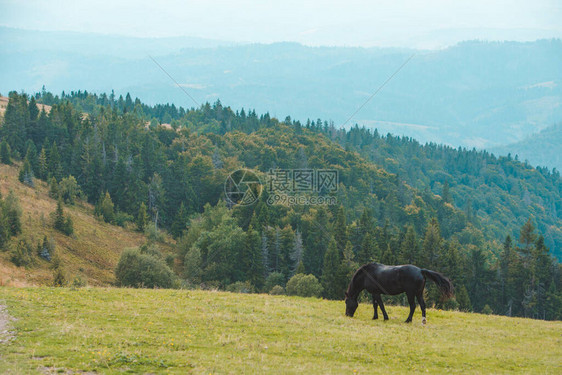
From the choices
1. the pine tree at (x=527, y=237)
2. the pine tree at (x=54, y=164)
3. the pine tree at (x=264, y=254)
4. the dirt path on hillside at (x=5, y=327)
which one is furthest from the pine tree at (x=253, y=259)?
the dirt path on hillside at (x=5, y=327)

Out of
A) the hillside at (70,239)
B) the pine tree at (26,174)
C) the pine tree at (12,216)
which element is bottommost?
the hillside at (70,239)

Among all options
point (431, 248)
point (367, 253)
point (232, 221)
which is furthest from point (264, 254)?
point (431, 248)

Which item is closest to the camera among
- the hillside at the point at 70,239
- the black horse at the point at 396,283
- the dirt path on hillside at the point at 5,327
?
the dirt path on hillside at the point at 5,327

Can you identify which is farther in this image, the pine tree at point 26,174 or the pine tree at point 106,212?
the pine tree at point 106,212

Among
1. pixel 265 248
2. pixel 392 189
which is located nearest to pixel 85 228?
pixel 265 248

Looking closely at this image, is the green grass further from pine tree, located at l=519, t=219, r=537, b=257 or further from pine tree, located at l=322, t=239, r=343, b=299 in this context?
pine tree, located at l=519, t=219, r=537, b=257

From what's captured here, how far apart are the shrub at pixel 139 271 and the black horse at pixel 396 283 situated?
42.6 metres

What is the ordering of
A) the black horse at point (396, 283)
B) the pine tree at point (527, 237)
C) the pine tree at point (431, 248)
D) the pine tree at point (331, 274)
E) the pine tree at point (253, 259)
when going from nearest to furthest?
the black horse at point (396, 283)
the pine tree at point (331, 274)
the pine tree at point (431, 248)
the pine tree at point (527, 237)
the pine tree at point (253, 259)

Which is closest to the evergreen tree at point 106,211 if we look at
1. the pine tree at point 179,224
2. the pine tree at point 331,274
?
the pine tree at point 179,224

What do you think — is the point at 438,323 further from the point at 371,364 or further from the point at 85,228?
the point at 85,228

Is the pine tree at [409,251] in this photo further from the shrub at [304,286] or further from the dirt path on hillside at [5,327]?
the dirt path on hillside at [5,327]

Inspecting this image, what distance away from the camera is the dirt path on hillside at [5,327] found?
14.9 meters

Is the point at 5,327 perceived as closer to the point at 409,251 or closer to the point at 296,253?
the point at 409,251

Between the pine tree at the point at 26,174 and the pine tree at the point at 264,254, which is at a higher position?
the pine tree at the point at 26,174
